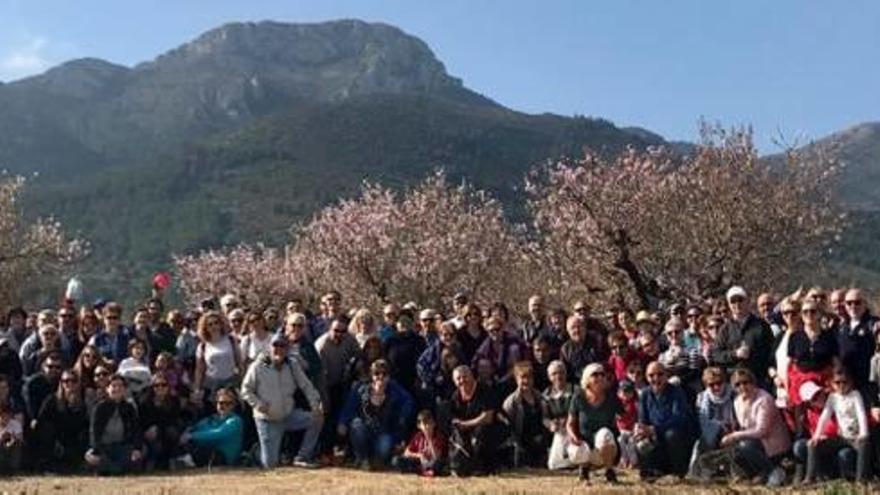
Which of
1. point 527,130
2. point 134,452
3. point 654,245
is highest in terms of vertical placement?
point 527,130

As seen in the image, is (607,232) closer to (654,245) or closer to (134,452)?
(654,245)

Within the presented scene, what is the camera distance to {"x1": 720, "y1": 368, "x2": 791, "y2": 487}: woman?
468 inches

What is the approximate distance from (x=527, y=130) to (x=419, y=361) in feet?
464

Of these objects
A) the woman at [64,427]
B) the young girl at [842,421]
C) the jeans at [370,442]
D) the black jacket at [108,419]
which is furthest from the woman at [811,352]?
the woman at [64,427]

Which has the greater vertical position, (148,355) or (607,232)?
(607,232)

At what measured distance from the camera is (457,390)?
1330 centimetres

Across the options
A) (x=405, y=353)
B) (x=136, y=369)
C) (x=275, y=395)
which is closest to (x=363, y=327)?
(x=405, y=353)

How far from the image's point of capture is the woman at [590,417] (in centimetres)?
1220

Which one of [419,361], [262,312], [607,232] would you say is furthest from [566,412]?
[607,232]

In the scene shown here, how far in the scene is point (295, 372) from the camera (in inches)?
543

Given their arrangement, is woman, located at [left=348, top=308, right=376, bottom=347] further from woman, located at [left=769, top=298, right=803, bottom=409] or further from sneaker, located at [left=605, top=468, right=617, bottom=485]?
woman, located at [left=769, top=298, right=803, bottom=409]

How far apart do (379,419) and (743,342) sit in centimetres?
433

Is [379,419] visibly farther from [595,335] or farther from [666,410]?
[666,410]

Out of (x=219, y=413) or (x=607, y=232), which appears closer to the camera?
(x=219, y=413)
